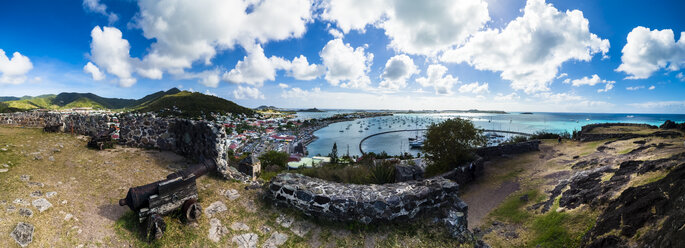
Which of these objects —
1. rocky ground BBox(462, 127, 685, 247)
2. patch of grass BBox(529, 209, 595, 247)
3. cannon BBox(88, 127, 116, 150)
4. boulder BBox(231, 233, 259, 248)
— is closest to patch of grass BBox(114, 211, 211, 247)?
boulder BBox(231, 233, 259, 248)

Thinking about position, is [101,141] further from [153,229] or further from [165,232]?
[165,232]

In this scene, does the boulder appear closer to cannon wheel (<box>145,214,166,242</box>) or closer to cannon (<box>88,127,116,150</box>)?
cannon wheel (<box>145,214,166,242</box>)

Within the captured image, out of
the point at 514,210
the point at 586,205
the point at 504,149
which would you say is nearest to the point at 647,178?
the point at 586,205

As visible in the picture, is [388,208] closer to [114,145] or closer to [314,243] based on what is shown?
[314,243]

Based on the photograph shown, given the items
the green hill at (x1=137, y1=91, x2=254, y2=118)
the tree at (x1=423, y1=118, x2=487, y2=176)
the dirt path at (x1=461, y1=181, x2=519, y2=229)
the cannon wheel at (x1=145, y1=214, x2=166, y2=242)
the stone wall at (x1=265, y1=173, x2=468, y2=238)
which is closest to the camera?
the cannon wheel at (x1=145, y1=214, x2=166, y2=242)

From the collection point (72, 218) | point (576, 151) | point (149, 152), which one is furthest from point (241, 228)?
point (576, 151)

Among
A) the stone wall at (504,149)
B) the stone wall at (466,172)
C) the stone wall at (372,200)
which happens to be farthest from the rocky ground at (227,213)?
the stone wall at (504,149)

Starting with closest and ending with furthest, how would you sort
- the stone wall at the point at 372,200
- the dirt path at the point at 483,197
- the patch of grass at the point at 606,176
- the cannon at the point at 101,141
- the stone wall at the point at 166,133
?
the stone wall at the point at 372,200 < the stone wall at the point at 166,133 < the cannon at the point at 101,141 < the patch of grass at the point at 606,176 < the dirt path at the point at 483,197

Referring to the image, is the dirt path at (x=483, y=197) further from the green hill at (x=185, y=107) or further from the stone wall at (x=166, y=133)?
the green hill at (x=185, y=107)
